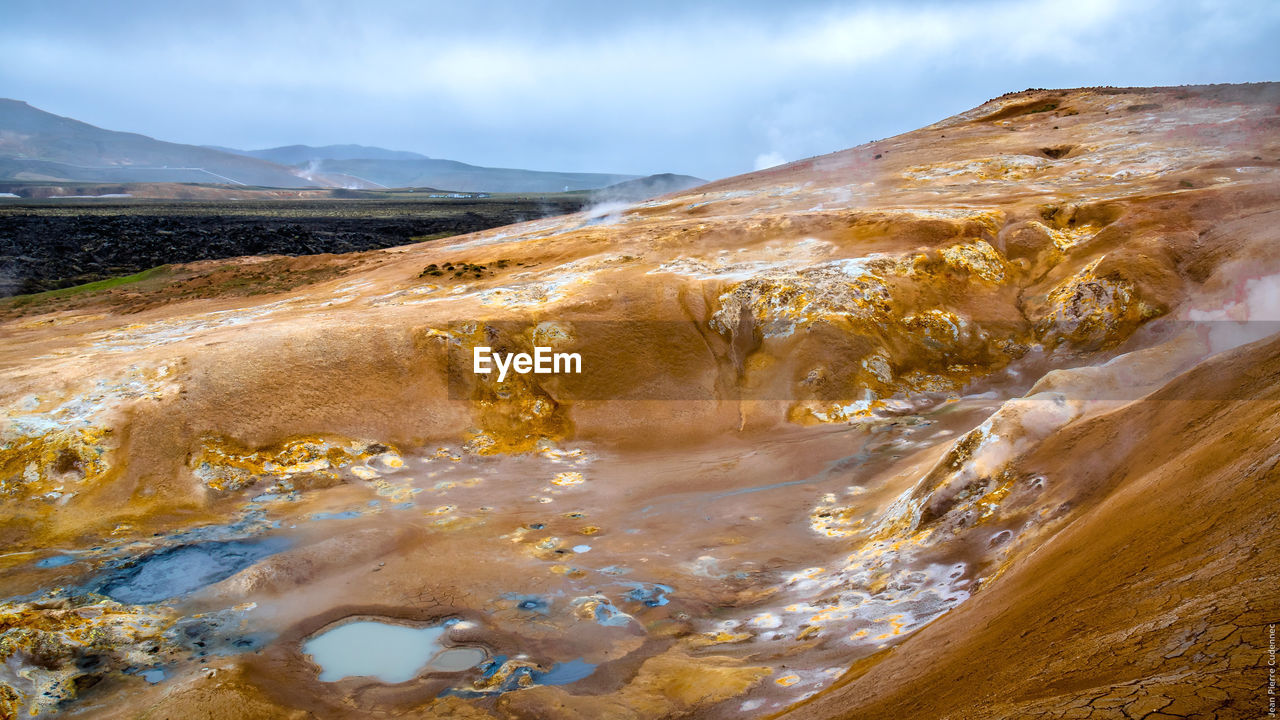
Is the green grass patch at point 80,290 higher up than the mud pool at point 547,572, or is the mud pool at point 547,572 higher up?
the green grass patch at point 80,290

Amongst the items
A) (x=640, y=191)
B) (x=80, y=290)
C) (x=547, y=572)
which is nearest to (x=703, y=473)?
(x=547, y=572)

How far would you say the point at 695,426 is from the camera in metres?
21.0

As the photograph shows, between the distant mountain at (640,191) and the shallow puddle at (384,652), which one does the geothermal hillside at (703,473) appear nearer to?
the shallow puddle at (384,652)

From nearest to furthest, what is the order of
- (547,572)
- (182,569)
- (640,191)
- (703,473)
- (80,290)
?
1. (547,572)
2. (182,569)
3. (703,473)
4. (80,290)
5. (640,191)

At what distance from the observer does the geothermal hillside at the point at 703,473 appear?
7.28 meters

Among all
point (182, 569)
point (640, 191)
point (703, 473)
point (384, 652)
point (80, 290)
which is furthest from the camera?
point (640, 191)

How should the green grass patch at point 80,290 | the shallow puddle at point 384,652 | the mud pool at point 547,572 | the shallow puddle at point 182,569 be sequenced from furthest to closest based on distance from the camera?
the green grass patch at point 80,290 < the shallow puddle at point 182,569 < the shallow puddle at point 384,652 < the mud pool at point 547,572

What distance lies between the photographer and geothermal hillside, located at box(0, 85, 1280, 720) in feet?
23.9

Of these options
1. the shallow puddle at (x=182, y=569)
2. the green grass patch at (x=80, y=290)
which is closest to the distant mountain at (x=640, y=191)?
the green grass patch at (x=80, y=290)

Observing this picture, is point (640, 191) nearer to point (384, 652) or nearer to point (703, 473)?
point (703, 473)

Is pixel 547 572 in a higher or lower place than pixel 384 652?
higher

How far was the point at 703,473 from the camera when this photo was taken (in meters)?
18.3

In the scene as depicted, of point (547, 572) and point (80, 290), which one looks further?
point (80, 290)

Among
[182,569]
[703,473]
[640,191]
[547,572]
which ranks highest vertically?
[640,191]
